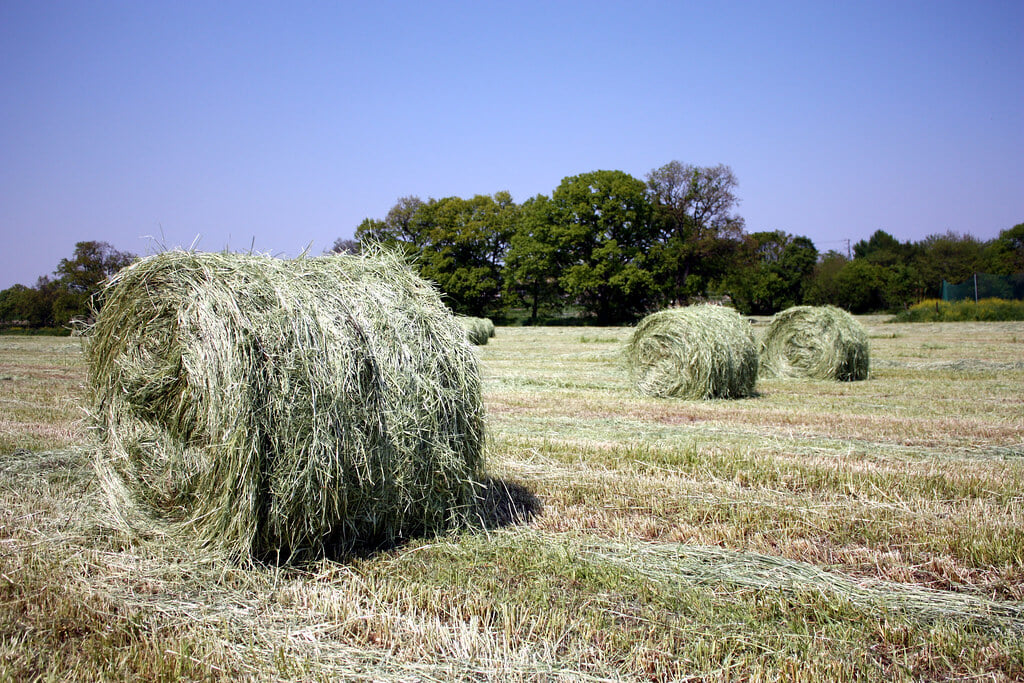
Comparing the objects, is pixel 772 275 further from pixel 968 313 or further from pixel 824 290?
pixel 968 313

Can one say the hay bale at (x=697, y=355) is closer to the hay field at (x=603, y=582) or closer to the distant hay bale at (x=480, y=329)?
the hay field at (x=603, y=582)

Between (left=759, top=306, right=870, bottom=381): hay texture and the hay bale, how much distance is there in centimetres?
291

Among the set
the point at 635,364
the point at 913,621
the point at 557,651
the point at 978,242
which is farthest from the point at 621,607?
the point at 978,242

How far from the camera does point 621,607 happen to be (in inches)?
136

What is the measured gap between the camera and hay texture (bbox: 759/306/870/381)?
524 inches

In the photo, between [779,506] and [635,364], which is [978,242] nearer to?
[635,364]

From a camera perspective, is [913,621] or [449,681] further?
[913,621]

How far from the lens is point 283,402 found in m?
3.89

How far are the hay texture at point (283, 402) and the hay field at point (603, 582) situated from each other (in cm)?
26

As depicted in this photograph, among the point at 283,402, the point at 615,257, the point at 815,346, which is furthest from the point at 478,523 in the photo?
the point at 615,257

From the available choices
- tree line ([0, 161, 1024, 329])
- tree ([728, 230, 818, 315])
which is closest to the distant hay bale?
tree line ([0, 161, 1024, 329])

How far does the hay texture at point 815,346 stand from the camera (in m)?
13.3

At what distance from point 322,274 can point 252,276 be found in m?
0.44

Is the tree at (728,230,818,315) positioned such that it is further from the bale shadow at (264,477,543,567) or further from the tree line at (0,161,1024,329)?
the bale shadow at (264,477,543,567)
